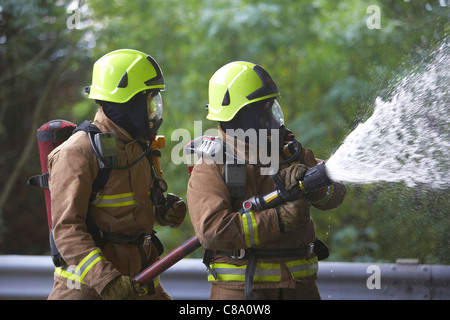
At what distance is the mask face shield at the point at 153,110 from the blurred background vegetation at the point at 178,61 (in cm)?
382

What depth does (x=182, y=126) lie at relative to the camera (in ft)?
24.2

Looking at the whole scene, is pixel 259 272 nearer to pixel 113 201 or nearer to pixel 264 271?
pixel 264 271

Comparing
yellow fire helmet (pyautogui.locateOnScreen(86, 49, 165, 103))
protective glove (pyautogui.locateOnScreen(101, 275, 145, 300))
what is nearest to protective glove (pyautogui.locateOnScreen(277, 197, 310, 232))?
protective glove (pyautogui.locateOnScreen(101, 275, 145, 300))

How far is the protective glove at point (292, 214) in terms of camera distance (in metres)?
2.35

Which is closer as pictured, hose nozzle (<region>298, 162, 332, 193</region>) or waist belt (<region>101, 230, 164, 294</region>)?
hose nozzle (<region>298, 162, 332, 193</region>)

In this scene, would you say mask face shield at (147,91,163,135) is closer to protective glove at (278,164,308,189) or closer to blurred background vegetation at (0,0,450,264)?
protective glove at (278,164,308,189)

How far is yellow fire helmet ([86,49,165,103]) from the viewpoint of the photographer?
2721 millimetres

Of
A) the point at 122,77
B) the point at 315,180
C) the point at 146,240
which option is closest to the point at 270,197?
the point at 315,180

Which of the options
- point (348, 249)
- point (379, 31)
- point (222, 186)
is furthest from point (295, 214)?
point (379, 31)

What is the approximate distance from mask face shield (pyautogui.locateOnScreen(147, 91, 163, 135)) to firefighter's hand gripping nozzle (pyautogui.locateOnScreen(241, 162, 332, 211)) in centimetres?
74

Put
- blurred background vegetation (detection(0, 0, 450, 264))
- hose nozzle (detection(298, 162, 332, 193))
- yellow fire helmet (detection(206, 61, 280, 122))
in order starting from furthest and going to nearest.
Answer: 1. blurred background vegetation (detection(0, 0, 450, 264))
2. yellow fire helmet (detection(206, 61, 280, 122))
3. hose nozzle (detection(298, 162, 332, 193))

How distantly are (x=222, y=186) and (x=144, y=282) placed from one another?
67 cm

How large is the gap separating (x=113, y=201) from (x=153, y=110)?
21.8 inches
